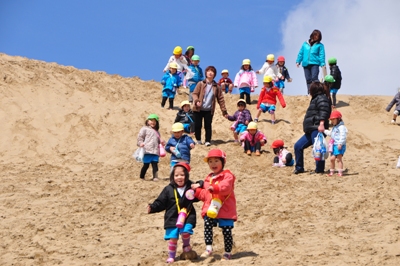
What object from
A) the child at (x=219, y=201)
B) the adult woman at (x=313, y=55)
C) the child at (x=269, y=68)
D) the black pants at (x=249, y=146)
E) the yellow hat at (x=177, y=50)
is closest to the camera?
the child at (x=219, y=201)

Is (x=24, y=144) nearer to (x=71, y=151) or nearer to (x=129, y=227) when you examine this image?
(x=71, y=151)

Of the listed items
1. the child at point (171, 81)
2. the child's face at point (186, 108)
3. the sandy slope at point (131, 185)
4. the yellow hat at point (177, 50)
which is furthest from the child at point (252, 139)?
the yellow hat at point (177, 50)

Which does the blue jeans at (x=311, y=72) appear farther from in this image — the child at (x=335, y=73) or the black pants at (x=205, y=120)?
the black pants at (x=205, y=120)

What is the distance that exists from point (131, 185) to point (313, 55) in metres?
6.95

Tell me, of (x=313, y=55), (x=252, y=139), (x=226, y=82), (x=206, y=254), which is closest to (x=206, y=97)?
(x=252, y=139)

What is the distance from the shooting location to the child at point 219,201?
25.8 ft

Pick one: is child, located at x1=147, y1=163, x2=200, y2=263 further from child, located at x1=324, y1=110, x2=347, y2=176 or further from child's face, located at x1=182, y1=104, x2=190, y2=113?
child's face, located at x1=182, y1=104, x2=190, y2=113

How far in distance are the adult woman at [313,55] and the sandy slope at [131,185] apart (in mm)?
1673

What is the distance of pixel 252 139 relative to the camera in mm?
15906

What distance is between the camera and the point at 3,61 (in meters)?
20.6

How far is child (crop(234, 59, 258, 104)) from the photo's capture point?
19.6m

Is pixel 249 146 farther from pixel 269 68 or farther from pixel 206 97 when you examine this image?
pixel 269 68

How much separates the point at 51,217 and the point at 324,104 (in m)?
5.73

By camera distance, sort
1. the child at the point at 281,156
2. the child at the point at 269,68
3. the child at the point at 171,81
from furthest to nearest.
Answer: the child at the point at 269,68 < the child at the point at 171,81 < the child at the point at 281,156
